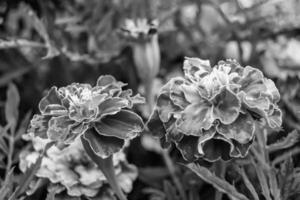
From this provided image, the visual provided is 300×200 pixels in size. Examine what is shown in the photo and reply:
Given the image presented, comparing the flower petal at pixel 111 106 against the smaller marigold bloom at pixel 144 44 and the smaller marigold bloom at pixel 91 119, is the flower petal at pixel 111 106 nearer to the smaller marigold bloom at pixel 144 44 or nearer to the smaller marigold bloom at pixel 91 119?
the smaller marigold bloom at pixel 91 119

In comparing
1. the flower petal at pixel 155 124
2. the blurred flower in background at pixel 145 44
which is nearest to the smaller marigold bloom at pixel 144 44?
the blurred flower in background at pixel 145 44

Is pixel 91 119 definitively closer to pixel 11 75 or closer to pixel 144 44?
pixel 144 44

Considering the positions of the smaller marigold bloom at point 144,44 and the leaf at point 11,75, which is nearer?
the smaller marigold bloom at point 144,44

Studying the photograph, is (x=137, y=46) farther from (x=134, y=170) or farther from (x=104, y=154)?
(x=104, y=154)

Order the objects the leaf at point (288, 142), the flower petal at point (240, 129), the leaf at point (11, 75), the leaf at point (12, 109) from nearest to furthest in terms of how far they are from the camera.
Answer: the flower petal at point (240, 129)
the leaf at point (288, 142)
the leaf at point (12, 109)
the leaf at point (11, 75)

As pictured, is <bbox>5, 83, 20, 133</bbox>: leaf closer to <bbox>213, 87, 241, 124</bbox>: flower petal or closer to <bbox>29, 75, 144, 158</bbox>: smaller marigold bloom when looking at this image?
<bbox>29, 75, 144, 158</bbox>: smaller marigold bloom

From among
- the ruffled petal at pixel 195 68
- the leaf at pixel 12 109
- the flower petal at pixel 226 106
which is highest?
the ruffled petal at pixel 195 68
